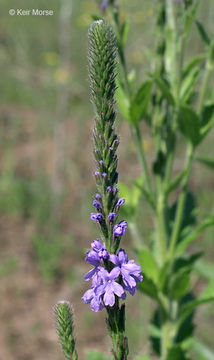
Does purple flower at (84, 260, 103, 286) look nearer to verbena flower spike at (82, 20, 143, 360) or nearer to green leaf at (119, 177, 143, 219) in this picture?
verbena flower spike at (82, 20, 143, 360)

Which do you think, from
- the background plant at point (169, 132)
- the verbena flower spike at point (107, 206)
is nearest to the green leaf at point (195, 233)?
the background plant at point (169, 132)

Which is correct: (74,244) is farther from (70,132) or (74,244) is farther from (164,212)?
(164,212)

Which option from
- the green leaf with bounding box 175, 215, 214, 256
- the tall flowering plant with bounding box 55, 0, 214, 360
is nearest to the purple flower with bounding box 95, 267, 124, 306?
the tall flowering plant with bounding box 55, 0, 214, 360

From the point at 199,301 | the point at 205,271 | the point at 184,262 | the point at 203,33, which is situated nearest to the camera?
the point at 199,301

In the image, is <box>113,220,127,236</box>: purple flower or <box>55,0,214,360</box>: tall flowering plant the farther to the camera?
<box>55,0,214,360</box>: tall flowering plant

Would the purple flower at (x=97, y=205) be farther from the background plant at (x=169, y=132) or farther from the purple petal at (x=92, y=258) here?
the background plant at (x=169, y=132)

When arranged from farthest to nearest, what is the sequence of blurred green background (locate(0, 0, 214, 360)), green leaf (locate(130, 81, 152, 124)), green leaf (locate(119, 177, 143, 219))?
1. blurred green background (locate(0, 0, 214, 360))
2. green leaf (locate(119, 177, 143, 219))
3. green leaf (locate(130, 81, 152, 124))

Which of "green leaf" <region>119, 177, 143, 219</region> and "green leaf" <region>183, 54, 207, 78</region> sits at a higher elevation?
"green leaf" <region>183, 54, 207, 78</region>

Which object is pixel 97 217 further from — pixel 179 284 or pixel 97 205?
pixel 179 284

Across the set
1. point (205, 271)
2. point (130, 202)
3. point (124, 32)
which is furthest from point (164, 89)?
point (205, 271)
